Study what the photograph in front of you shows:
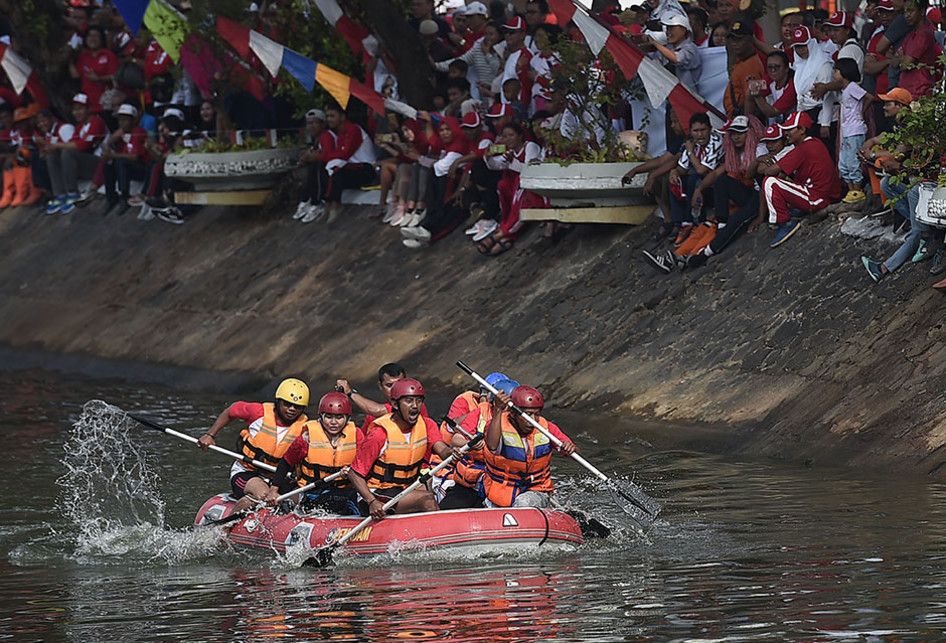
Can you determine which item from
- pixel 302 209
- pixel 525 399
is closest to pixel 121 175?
pixel 302 209

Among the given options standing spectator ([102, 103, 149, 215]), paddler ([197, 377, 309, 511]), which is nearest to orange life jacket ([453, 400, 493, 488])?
paddler ([197, 377, 309, 511])

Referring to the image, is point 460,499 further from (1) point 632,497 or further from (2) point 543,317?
(2) point 543,317

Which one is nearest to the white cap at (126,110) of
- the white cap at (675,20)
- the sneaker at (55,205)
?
the sneaker at (55,205)

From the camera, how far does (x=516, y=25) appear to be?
83.9 feet

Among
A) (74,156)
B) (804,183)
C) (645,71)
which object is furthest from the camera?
(74,156)

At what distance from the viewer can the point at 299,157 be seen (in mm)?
30859

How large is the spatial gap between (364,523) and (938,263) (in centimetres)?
690

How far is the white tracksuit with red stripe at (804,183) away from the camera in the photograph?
21441 mm

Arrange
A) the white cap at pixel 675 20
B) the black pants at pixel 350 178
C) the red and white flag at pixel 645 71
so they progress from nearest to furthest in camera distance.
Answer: the red and white flag at pixel 645 71 < the white cap at pixel 675 20 < the black pants at pixel 350 178

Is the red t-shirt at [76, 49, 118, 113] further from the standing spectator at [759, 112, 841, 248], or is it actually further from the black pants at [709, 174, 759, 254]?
the standing spectator at [759, 112, 841, 248]

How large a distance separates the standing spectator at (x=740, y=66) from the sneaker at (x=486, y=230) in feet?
15.2

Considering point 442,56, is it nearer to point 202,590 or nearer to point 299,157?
point 299,157

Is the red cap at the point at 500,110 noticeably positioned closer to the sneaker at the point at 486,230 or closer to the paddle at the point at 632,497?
the sneaker at the point at 486,230

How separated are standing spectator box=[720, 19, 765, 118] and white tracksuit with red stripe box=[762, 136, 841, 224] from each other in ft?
3.37
